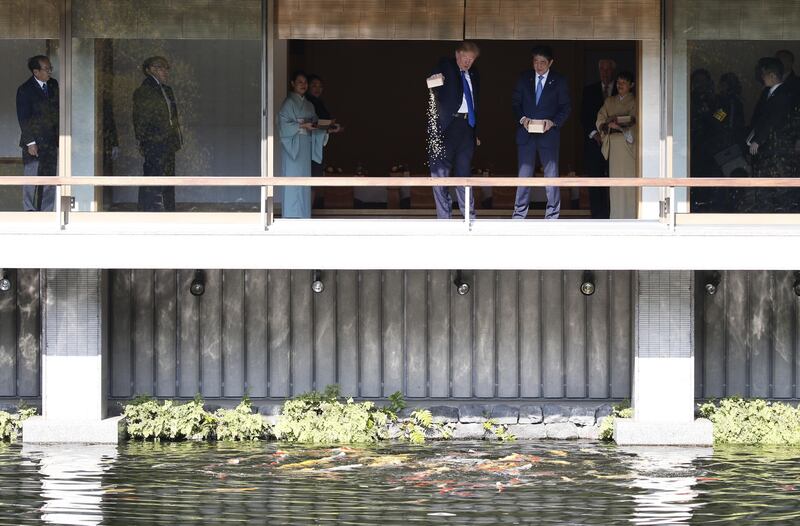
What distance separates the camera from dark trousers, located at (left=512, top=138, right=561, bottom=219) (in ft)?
55.9

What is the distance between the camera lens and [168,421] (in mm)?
17078

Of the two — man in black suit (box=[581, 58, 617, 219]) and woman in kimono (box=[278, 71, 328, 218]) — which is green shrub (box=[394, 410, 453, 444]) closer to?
woman in kimono (box=[278, 71, 328, 218])

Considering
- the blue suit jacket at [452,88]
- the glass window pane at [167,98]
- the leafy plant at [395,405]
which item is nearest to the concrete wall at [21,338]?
the glass window pane at [167,98]

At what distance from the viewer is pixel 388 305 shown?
58.0ft

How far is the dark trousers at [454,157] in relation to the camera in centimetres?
1706

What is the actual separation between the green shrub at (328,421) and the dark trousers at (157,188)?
2510mm

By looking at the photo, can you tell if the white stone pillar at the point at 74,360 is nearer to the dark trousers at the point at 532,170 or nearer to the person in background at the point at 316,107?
the person in background at the point at 316,107

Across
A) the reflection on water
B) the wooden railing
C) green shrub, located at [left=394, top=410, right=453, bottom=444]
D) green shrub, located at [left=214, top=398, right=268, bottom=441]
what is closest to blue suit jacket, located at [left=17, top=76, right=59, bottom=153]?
the wooden railing

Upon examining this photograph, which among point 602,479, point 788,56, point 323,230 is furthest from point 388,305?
point 788,56

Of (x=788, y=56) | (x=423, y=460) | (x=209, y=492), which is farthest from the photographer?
(x=788, y=56)

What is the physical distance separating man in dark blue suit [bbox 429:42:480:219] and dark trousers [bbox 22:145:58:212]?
4.06 m

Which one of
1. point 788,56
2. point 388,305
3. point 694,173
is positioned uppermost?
point 788,56

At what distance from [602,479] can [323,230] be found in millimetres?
3950

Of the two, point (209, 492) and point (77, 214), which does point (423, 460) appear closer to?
point (209, 492)
